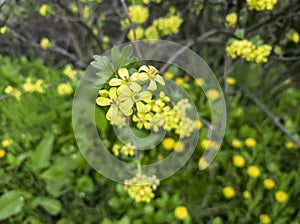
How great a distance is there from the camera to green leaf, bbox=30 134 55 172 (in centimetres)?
165

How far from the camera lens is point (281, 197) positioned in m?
1.55

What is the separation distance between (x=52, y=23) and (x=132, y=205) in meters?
1.54

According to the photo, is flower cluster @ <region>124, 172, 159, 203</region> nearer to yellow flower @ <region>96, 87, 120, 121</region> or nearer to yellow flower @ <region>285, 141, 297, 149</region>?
yellow flower @ <region>96, 87, 120, 121</region>

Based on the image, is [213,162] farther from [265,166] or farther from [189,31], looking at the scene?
[189,31]

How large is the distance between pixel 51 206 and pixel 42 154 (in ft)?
0.72

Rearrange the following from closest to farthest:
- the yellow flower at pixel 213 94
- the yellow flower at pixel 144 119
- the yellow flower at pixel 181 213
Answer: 1. the yellow flower at pixel 144 119
2. the yellow flower at pixel 181 213
3. the yellow flower at pixel 213 94

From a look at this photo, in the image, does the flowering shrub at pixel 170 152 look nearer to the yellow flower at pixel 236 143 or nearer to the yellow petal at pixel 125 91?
the yellow flower at pixel 236 143

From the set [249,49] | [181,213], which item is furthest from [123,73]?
[181,213]

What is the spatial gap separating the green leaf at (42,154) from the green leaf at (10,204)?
14 centimetres

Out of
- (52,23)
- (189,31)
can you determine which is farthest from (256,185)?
(52,23)

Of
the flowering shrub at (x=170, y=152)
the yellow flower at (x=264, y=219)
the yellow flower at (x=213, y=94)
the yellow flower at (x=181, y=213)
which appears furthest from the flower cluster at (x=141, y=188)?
the yellow flower at (x=213, y=94)

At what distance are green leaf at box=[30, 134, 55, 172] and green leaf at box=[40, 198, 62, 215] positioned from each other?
137 mm

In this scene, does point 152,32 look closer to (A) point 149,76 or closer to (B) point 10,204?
(B) point 10,204

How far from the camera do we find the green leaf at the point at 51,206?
5.20ft
